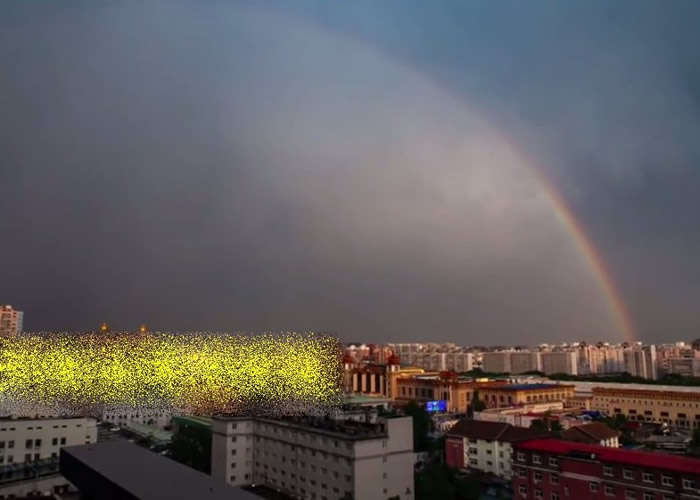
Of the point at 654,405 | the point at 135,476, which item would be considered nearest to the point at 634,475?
the point at 135,476

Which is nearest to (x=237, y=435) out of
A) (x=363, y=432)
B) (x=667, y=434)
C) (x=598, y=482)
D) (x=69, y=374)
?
(x=363, y=432)

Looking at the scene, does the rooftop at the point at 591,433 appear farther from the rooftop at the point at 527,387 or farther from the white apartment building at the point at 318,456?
the rooftop at the point at 527,387

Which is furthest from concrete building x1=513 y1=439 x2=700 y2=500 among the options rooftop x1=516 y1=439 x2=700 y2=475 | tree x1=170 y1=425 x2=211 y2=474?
tree x1=170 y1=425 x2=211 y2=474

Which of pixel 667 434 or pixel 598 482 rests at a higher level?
pixel 598 482

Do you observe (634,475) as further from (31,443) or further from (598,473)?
(31,443)

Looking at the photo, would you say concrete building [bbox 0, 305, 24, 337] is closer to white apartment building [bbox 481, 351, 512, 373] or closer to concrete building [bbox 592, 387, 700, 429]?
concrete building [bbox 592, 387, 700, 429]

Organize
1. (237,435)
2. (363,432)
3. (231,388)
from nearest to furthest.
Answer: (363,432) → (237,435) → (231,388)

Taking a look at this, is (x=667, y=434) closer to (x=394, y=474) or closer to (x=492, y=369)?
(x=394, y=474)
